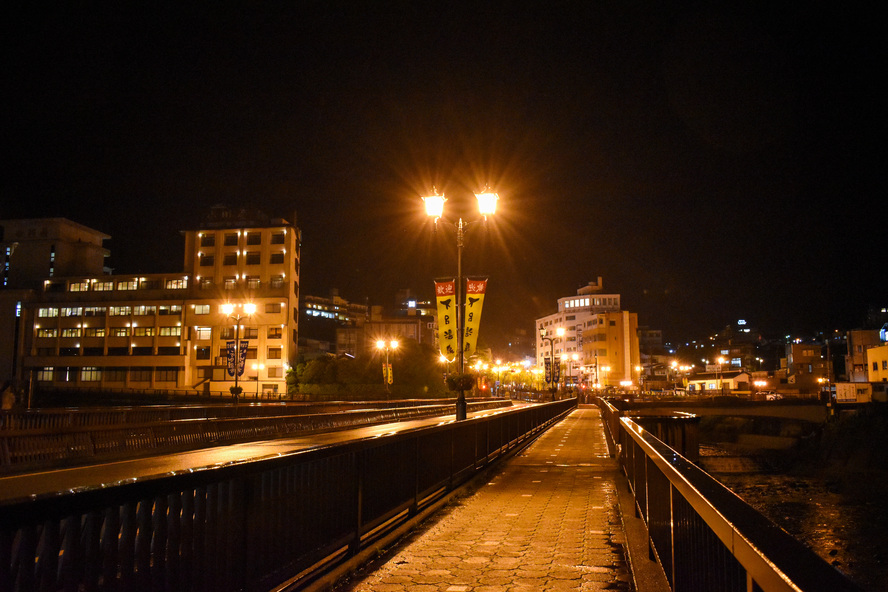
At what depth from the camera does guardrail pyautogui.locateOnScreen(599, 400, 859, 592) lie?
6.85ft

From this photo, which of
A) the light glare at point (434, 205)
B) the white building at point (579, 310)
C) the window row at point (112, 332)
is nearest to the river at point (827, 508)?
the light glare at point (434, 205)

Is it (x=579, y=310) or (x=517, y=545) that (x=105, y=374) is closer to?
(x=517, y=545)

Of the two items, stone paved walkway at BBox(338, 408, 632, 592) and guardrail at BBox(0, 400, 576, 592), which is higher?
guardrail at BBox(0, 400, 576, 592)

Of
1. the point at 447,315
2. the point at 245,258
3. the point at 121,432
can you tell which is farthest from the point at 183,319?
the point at 447,315

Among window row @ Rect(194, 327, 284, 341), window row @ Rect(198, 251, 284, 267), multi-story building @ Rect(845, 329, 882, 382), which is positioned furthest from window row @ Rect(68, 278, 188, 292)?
multi-story building @ Rect(845, 329, 882, 382)

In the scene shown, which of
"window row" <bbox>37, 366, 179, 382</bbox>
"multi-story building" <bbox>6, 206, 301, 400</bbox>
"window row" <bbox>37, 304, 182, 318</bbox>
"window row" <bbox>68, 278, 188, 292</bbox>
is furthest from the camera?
"window row" <bbox>68, 278, 188, 292</bbox>

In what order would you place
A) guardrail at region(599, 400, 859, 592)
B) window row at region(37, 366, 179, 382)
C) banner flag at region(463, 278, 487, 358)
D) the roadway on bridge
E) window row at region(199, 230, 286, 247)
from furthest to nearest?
window row at region(199, 230, 286, 247) → window row at region(37, 366, 179, 382) → banner flag at region(463, 278, 487, 358) → the roadway on bridge → guardrail at region(599, 400, 859, 592)

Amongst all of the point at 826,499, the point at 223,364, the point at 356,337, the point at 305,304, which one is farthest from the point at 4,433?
the point at 305,304

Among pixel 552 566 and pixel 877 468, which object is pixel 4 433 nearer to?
A: pixel 552 566

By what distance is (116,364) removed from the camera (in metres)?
93.4

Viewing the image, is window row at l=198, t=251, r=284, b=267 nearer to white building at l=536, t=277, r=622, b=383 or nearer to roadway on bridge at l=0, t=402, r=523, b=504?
roadway on bridge at l=0, t=402, r=523, b=504

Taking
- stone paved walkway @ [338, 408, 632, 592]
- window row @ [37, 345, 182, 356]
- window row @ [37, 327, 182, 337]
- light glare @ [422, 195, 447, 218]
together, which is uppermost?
window row @ [37, 327, 182, 337]

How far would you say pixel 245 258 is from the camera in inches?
3767

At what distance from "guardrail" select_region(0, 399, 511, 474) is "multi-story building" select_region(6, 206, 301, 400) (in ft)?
196
